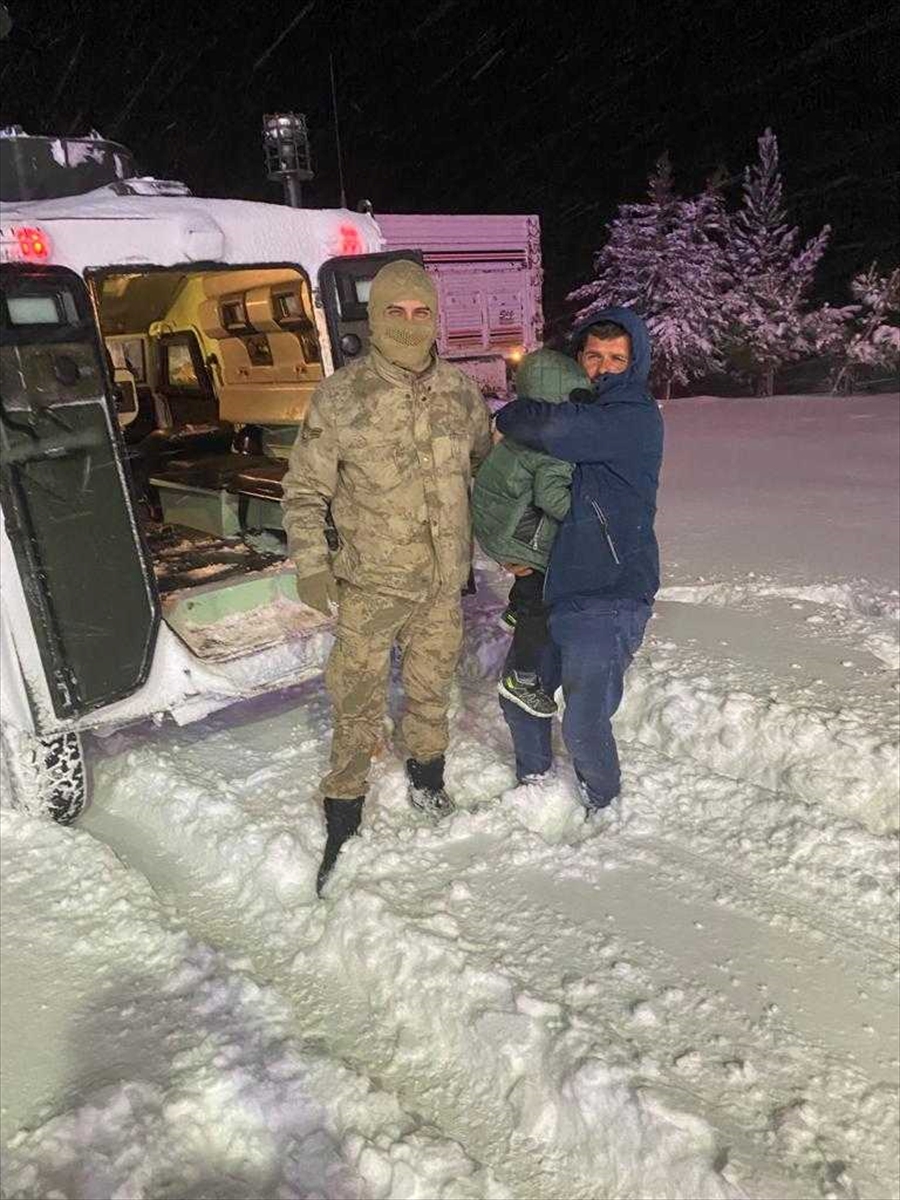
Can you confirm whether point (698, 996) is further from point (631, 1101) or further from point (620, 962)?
point (631, 1101)

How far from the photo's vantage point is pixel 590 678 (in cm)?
298

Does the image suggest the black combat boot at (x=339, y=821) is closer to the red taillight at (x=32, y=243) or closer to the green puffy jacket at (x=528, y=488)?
the green puffy jacket at (x=528, y=488)

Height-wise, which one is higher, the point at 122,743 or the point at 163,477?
the point at 163,477

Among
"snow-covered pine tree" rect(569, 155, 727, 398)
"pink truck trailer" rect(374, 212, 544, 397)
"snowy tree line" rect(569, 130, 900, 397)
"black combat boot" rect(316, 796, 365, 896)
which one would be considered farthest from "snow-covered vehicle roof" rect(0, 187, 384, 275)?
"snow-covered pine tree" rect(569, 155, 727, 398)

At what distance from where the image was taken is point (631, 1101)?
2057 mm

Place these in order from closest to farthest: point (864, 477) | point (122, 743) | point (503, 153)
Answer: point (122, 743) → point (864, 477) → point (503, 153)

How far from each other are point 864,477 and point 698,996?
7.86m

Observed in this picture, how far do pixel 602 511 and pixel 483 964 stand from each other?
1.47 metres

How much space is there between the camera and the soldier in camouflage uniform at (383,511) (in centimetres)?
279

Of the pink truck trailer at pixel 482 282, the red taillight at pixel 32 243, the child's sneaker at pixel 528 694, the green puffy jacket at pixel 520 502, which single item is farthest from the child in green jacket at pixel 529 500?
the pink truck trailer at pixel 482 282

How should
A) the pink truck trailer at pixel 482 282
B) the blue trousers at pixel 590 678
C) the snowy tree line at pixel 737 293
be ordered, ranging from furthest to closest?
the snowy tree line at pixel 737 293
the pink truck trailer at pixel 482 282
the blue trousers at pixel 590 678

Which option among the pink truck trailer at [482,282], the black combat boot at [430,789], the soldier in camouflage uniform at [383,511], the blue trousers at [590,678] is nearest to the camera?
the soldier in camouflage uniform at [383,511]

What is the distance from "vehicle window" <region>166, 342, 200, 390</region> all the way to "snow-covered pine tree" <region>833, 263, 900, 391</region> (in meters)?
16.9

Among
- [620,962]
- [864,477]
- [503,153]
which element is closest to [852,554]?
[864,477]
